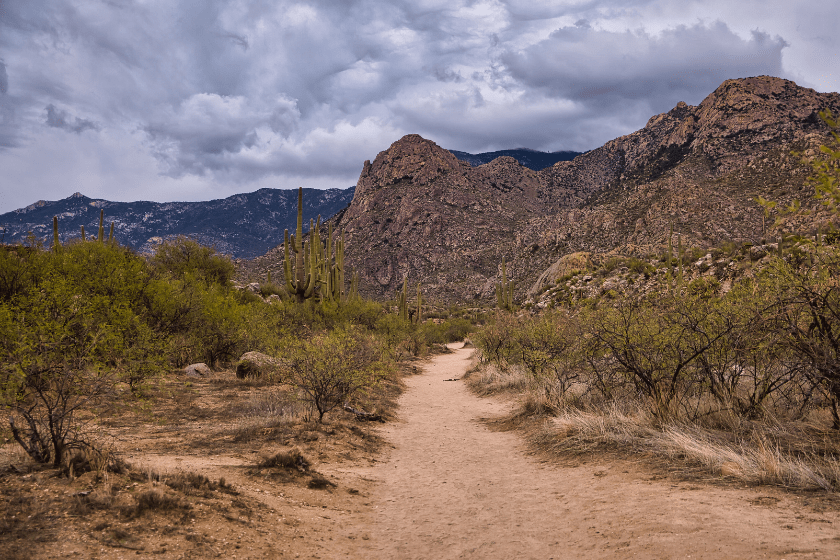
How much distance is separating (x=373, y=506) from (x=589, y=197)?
85032mm

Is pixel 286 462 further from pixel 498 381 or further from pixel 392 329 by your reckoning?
pixel 392 329

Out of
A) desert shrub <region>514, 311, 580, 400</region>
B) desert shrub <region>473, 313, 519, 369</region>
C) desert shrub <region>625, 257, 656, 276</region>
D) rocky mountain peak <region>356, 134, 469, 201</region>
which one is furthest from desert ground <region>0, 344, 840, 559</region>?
rocky mountain peak <region>356, 134, 469, 201</region>

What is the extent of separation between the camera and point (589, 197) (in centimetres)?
8269

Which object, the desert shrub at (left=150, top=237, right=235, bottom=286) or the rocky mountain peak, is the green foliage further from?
the rocky mountain peak

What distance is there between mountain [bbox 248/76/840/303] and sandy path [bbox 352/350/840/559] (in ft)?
41.4

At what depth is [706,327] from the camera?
8.03 m

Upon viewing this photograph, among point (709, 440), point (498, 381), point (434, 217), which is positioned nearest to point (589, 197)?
point (434, 217)

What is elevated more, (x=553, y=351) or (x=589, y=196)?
(x=589, y=196)

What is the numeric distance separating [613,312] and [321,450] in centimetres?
673

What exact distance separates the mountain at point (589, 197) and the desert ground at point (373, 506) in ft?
41.9

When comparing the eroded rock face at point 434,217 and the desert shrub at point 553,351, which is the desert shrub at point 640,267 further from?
the eroded rock face at point 434,217

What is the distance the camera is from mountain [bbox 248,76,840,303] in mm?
45438

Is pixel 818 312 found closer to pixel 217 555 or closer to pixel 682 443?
pixel 682 443

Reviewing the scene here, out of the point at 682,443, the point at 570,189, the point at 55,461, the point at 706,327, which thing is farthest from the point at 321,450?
the point at 570,189
